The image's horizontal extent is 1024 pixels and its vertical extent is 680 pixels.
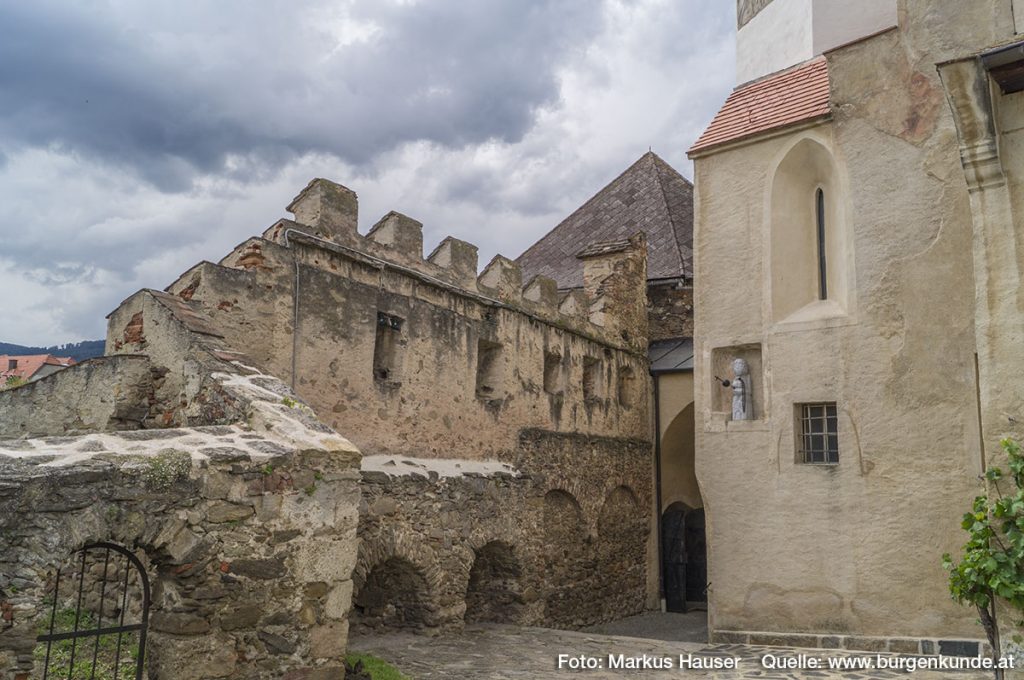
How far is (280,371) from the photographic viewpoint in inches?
339

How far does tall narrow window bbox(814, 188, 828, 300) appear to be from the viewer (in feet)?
35.6

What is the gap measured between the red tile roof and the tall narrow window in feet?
3.68

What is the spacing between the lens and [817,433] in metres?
10.4

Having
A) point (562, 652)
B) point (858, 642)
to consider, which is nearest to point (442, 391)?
point (562, 652)

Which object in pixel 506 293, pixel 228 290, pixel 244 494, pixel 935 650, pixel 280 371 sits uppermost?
pixel 506 293

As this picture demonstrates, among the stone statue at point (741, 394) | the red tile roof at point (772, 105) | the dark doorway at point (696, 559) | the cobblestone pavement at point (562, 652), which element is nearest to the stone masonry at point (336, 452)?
the cobblestone pavement at point (562, 652)

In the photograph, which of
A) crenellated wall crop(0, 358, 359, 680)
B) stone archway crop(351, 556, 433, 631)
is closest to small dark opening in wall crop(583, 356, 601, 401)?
stone archway crop(351, 556, 433, 631)

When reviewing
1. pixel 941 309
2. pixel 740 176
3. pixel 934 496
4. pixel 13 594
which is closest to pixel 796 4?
pixel 740 176

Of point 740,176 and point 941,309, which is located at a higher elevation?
point 740,176

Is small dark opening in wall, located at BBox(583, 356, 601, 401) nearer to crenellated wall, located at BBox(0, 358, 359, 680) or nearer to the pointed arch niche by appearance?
the pointed arch niche

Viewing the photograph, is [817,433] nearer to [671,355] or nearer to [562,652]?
[562,652]

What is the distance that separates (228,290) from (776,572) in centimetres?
736

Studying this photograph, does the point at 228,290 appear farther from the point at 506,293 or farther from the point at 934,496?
the point at 934,496

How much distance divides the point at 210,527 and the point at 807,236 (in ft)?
28.7
